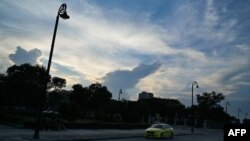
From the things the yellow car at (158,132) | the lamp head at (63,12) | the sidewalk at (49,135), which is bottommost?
the sidewalk at (49,135)

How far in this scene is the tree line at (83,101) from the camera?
67538 mm

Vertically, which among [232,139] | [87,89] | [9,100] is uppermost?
[87,89]

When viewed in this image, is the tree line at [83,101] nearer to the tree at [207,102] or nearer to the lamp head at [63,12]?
the tree at [207,102]

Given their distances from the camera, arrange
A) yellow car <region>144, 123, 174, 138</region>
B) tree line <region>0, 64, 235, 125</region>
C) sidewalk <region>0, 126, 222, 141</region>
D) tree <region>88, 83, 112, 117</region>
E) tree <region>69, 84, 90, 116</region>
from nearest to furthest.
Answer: sidewalk <region>0, 126, 222, 141</region> < yellow car <region>144, 123, 174, 138</region> < tree line <region>0, 64, 235, 125</region> < tree <region>88, 83, 112, 117</region> < tree <region>69, 84, 90, 116</region>

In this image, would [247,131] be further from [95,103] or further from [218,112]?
[218,112]

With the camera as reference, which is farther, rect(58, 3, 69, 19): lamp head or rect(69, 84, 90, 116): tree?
rect(69, 84, 90, 116): tree

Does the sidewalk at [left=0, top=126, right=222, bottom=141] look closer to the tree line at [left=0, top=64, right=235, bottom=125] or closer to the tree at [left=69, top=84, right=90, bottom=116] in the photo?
the tree line at [left=0, top=64, right=235, bottom=125]

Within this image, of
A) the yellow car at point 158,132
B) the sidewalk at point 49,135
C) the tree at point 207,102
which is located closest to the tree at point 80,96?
the tree at point 207,102

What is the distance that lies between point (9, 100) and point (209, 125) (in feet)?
187

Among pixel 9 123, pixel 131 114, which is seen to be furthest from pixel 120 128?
pixel 9 123

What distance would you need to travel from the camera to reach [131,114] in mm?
62906

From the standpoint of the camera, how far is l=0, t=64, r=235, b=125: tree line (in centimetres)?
6754

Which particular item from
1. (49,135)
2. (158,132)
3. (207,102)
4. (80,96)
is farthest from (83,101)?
(49,135)

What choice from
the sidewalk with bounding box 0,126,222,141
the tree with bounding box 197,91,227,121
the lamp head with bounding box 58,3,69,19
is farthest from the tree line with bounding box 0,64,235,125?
the lamp head with bounding box 58,3,69,19
